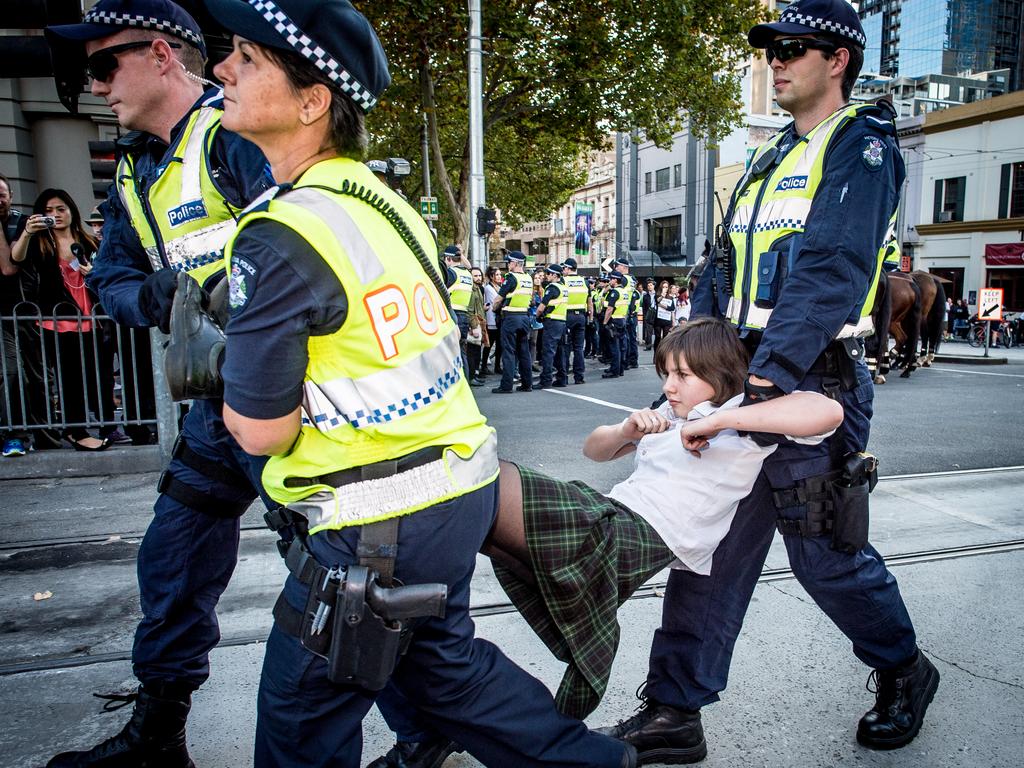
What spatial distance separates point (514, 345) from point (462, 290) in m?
1.25

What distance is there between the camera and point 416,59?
1714 cm

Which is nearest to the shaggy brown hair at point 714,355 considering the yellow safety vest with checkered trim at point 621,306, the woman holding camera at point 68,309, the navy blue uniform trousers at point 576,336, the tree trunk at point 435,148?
the woman holding camera at point 68,309

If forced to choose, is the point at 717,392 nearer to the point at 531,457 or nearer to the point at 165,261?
the point at 165,261

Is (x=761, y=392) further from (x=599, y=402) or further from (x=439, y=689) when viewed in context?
(x=599, y=402)

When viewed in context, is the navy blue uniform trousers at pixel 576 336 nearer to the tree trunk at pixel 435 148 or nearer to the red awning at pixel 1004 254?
the tree trunk at pixel 435 148

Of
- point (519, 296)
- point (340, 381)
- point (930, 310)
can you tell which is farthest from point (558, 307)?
point (340, 381)

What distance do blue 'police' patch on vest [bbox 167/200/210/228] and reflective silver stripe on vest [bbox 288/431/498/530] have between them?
1017 mm

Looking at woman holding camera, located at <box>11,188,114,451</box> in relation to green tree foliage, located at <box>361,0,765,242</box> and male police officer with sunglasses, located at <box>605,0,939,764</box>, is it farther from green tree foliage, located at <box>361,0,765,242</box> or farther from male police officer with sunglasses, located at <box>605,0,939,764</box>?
green tree foliage, located at <box>361,0,765,242</box>

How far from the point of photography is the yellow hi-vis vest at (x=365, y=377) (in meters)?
1.30

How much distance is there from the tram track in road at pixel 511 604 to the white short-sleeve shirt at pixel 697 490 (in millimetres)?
766

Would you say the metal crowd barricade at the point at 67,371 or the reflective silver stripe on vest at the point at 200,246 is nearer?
the reflective silver stripe on vest at the point at 200,246

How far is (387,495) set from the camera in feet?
4.51

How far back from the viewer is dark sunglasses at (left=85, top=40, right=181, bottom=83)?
6.97ft

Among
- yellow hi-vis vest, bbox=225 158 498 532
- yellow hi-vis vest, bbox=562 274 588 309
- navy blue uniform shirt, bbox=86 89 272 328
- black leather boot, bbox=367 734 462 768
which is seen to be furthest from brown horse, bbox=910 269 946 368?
yellow hi-vis vest, bbox=225 158 498 532
